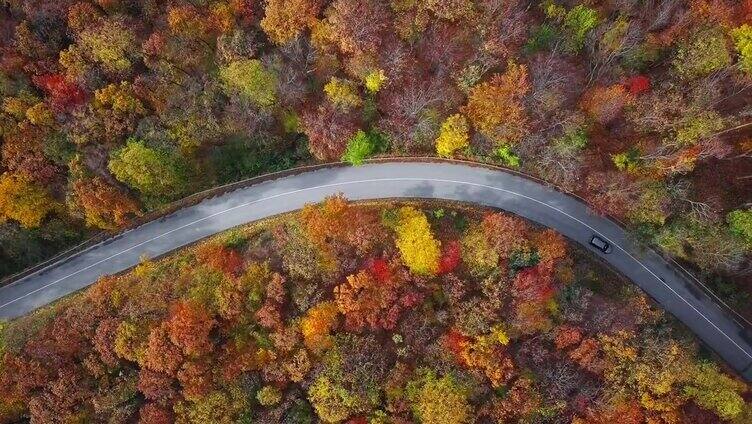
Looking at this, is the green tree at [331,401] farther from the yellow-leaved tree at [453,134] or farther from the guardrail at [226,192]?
the yellow-leaved tree at [453,134]

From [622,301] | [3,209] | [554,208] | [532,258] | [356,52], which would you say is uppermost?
[356,52]

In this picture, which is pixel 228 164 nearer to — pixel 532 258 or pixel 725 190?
pixel 532 258

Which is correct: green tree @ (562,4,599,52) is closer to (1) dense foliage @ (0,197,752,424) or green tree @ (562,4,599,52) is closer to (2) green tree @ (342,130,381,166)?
(1) dense foliage @ (0,197,752,424)

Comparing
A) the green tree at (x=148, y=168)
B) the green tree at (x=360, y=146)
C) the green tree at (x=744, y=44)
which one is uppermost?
the green tree at (x=148, y=168)

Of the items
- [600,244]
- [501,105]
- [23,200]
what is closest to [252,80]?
[501,105]

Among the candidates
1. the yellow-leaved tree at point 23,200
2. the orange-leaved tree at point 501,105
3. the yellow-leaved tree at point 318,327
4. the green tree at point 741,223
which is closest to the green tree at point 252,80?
the orange-leaved tree at point 501,105

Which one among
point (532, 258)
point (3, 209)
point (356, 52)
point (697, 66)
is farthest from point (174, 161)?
point (697, 66)

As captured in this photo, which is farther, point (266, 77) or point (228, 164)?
point (228, 164)

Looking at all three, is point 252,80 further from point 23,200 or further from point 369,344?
point 369,344
